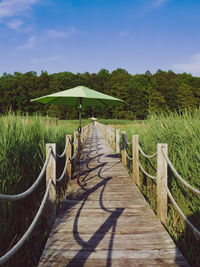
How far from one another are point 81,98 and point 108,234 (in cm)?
322

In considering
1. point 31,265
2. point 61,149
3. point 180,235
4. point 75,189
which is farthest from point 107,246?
point 61,149

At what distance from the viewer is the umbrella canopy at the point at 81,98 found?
3.96 meters


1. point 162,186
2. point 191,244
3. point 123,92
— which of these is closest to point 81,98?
point 162,186

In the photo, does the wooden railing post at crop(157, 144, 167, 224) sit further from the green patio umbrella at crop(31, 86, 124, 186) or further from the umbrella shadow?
the green patio umbrella at crop(31, 86, 124, 186)

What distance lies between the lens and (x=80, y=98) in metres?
4.85

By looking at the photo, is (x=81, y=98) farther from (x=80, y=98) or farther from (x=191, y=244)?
(x=191, y=244)

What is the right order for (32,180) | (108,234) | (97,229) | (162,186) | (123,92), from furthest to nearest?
1. (123,92)
2. (32,180)
3. (162,186)
4. (97,229)
5. (108,234)

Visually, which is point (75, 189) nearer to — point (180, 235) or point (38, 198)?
point (38, 198)

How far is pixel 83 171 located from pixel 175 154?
336 centimetres

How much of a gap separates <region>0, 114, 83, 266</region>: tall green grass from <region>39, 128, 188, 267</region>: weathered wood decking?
0.23 meters

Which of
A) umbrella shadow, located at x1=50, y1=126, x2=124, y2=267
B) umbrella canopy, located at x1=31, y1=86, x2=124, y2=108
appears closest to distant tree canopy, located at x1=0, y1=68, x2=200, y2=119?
umbrella canopy, located at x1=31, y1=86, x2=124, y2=108

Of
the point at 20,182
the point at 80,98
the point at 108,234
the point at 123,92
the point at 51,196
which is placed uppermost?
the point at 123,92

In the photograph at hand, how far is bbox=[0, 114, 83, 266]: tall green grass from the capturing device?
2230 mm

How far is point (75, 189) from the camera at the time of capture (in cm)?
438
